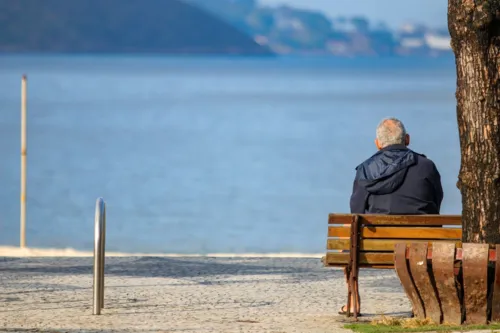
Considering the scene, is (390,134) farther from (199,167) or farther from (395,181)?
(199,167)

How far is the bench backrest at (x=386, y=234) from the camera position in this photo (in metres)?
8.24

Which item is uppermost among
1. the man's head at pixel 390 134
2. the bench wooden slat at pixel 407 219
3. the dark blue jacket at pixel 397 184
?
the man's head at pixel 390 134

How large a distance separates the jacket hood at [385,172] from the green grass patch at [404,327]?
32.8 inches

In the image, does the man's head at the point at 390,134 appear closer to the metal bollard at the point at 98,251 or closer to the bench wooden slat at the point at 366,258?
the bench wooden slat at the point at 366,258

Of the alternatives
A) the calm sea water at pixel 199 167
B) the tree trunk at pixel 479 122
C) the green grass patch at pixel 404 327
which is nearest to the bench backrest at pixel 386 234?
the tree trunk at pixel 479 122

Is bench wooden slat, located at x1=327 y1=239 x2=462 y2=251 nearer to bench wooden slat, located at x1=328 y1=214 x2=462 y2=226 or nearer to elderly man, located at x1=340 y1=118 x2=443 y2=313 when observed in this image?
bench wooden slat, located at x1=328 y1=214 x2=462 y2=226

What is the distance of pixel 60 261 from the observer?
11789 mm

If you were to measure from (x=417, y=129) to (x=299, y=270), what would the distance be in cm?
4524

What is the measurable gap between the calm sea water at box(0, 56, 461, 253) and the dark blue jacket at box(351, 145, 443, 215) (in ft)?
38.3

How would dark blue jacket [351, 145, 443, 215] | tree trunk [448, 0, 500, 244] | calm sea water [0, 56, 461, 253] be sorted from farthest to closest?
calm sea water [0, 56, 461, 253] < dark blue jacket [351, 145, 443, 215] < tree trunk [448, 0, 500, 244]

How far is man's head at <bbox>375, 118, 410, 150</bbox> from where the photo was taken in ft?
28.4

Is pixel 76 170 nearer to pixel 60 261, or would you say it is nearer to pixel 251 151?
pixel 251 151

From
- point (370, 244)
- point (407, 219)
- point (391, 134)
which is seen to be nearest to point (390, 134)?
point (391, 134)

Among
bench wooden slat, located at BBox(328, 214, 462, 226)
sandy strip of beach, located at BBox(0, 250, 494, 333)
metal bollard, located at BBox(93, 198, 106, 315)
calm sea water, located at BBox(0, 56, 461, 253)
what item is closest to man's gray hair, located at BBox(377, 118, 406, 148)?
bench wooden slat, located at BBox(328, 214, 462, 226)
